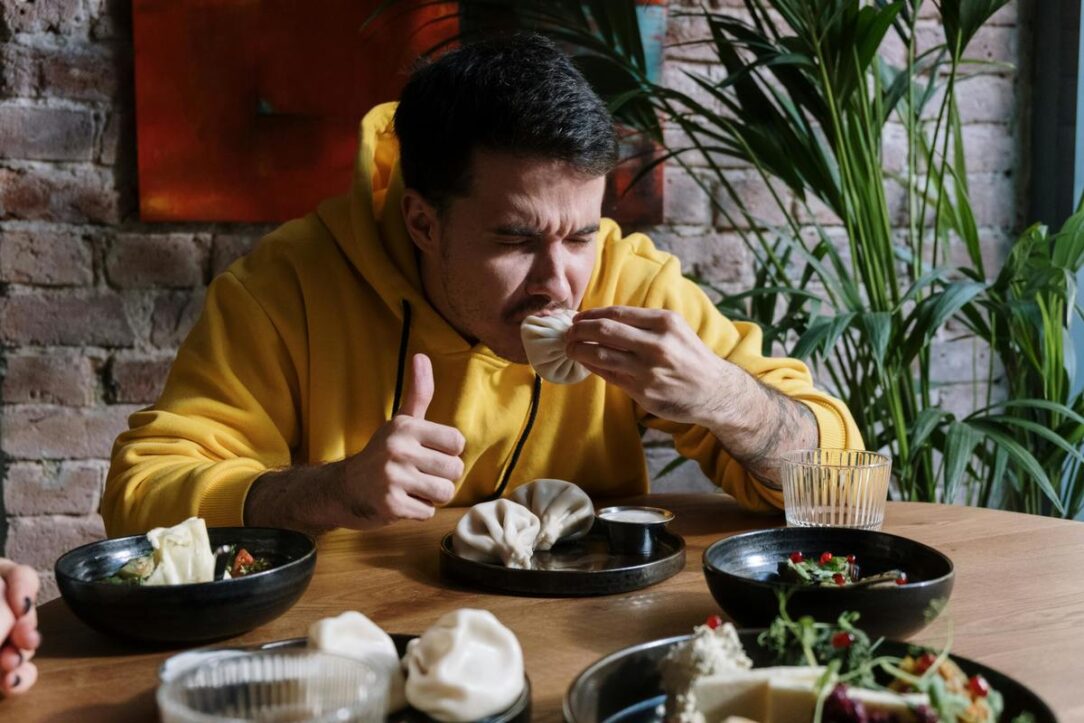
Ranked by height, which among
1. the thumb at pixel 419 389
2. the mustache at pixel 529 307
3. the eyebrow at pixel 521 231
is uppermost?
the eyebrow at pixel 521 231

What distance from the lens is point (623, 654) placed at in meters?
0.90

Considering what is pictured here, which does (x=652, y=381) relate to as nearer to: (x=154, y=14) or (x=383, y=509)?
(x=383, y=509)

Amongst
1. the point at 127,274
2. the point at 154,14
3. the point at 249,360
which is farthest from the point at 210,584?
the point at 154,14

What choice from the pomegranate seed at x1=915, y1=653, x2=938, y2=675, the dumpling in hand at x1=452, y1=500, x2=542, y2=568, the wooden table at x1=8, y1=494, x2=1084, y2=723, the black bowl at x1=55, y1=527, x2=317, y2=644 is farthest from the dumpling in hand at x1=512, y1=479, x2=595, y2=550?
the pomegranate seed at x1=915, y1=653, x2=938, y2=675

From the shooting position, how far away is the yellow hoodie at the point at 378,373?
175 centimetres

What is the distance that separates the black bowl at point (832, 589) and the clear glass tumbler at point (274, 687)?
45 cm

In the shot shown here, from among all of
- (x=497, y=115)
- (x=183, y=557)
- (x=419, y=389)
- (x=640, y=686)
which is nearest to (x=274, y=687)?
(x=640, y=686)

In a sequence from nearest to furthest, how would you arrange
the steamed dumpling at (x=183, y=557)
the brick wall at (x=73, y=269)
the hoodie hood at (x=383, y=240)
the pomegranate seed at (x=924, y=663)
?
the pomegranate seed at (x=924, y=663) < the steamed dumpling at (x=183, y=557) < the hoodie hood at (x=383, y=240) < the brick wall at (x=73, y=269)

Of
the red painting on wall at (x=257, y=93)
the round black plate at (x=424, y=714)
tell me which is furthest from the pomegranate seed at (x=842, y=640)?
the red painting on wall at (x=257, y=93)

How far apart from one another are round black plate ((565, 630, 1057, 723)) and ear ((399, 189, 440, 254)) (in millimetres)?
1071

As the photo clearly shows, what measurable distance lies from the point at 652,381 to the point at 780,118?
1018mm

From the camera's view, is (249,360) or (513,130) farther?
(249,360)

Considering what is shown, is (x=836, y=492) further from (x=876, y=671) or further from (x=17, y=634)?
(x=17, y=634)

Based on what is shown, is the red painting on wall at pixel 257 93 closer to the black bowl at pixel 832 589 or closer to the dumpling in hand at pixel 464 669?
the black bowl at pixel 832 589
